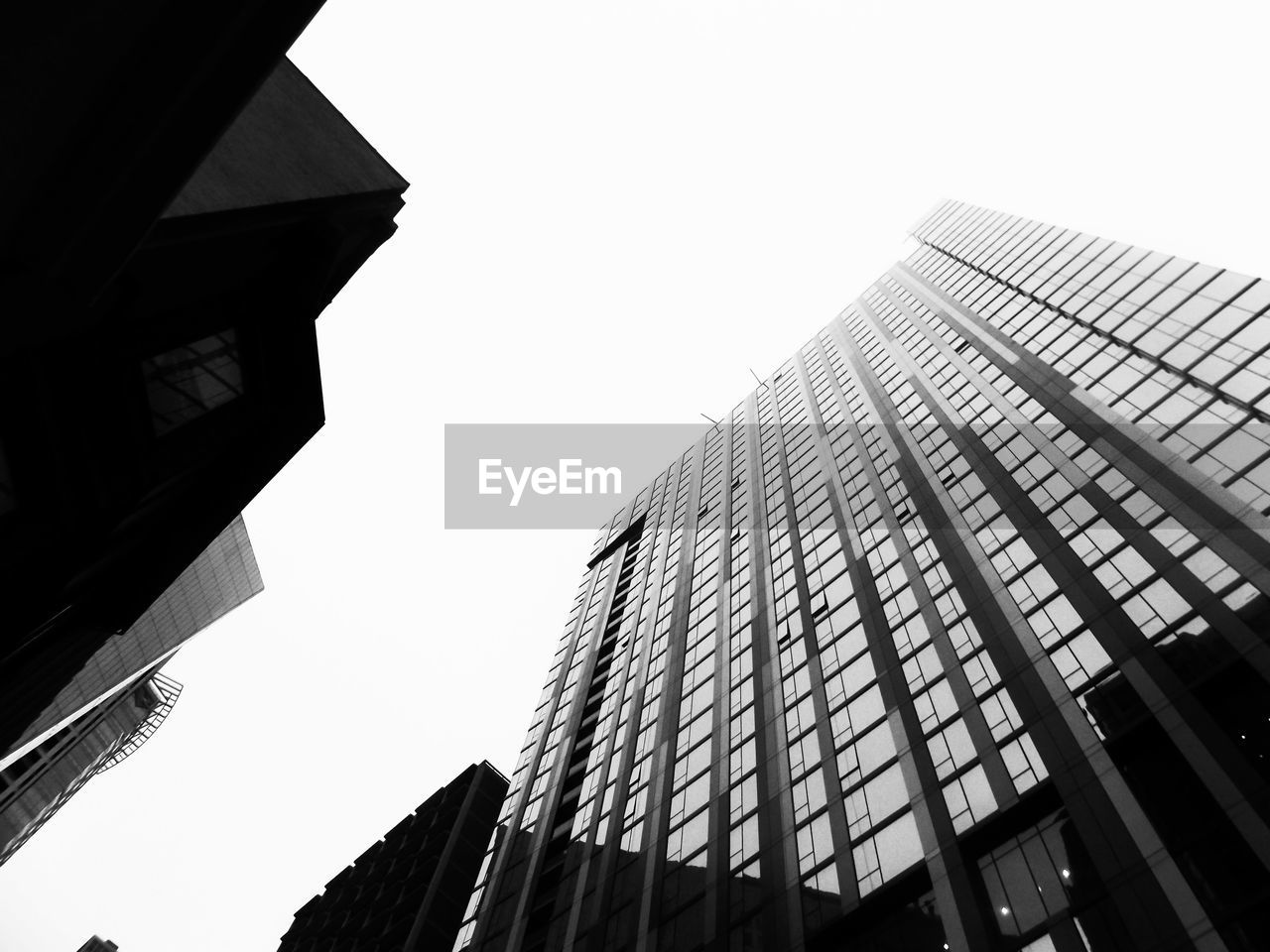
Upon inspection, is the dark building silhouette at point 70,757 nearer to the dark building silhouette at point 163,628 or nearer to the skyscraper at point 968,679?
the dark building silhouette at point 163,628

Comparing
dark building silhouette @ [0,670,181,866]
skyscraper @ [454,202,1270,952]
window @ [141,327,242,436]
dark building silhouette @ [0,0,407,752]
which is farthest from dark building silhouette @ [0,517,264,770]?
window @ [141,327,242,436]

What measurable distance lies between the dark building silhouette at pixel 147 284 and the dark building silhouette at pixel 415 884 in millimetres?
36566

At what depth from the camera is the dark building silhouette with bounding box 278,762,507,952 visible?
68.4 meters

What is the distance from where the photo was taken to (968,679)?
35812mm

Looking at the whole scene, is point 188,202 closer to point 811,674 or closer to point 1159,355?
point 811,674

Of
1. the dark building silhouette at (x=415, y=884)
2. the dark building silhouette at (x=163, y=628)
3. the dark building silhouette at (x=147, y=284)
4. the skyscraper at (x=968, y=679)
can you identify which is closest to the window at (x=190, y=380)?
the dark building silhouette at (x=147, y=284)

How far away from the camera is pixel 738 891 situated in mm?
36031

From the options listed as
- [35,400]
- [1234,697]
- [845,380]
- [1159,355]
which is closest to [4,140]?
[35,400]

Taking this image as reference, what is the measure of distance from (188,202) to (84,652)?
26.8 metres

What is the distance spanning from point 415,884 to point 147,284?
6800 centimetres

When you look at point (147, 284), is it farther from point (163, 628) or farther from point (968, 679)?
point (163, 628)

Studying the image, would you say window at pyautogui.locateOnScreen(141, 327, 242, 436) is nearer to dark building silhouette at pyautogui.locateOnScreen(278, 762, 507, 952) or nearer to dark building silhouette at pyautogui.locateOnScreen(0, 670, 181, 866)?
dark building silhouette at pyautogui.locateOnScreen(278, 762, 507, 952)

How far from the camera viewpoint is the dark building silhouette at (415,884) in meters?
68.4

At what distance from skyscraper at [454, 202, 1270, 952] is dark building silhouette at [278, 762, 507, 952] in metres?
13.5
